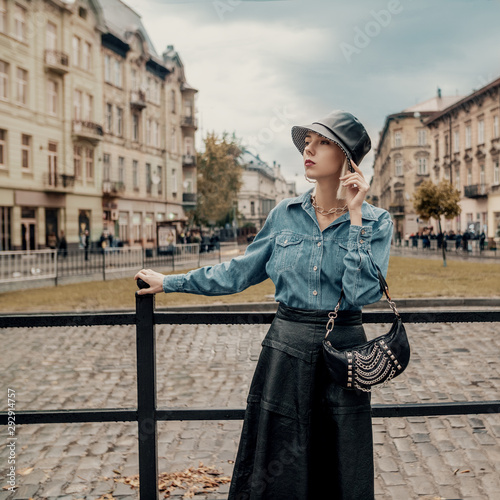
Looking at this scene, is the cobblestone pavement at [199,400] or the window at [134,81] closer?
the cobblestone pavement at [199,400]

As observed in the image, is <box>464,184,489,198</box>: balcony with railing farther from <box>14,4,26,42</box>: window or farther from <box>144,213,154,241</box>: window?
<box>14,4,26,42</box>: window

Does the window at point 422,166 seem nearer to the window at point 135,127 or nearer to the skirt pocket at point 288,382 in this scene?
the window at point 135,127

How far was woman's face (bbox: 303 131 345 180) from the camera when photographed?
7.18 ft

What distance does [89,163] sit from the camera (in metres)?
35.7

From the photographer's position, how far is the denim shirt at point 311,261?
6.78 feet

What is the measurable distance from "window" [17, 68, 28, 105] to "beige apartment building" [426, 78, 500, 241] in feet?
96.0

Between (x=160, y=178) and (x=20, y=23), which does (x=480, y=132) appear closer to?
(x=160, y=178)

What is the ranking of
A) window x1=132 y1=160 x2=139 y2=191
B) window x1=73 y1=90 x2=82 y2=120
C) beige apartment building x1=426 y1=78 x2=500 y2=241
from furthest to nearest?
window x1=132 y1=160 x2=139 y2=191 → beige apartment building x1=426 y1=78 x2=500 y2=241 → window x1=73 y1=90 x2=82 y2=120

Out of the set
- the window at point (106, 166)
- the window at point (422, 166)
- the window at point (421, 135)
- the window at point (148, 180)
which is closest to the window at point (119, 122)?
the window at point (106, 166)

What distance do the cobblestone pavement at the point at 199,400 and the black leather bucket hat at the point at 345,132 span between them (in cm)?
207

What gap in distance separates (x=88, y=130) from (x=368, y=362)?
34.8m

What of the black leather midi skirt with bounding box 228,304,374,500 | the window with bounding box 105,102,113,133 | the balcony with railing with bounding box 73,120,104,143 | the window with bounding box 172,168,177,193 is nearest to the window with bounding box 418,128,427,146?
the window with bounding box 172,168,177,193

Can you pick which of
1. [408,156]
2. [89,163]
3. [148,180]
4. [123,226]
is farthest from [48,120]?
[408,156]

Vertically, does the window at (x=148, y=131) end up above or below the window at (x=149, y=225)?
above
